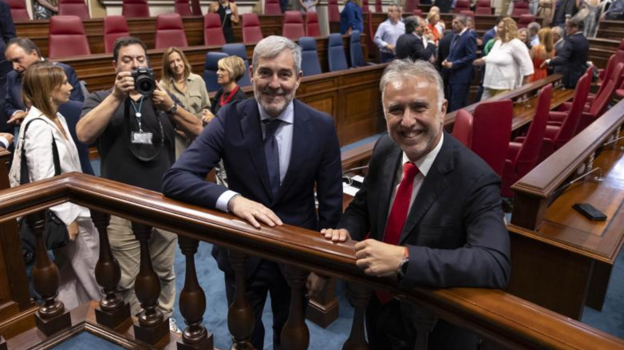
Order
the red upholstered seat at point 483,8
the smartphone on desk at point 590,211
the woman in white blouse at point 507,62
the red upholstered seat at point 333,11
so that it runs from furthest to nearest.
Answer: the red upholstered seat at point 483,8 < the red upholstered seat at point 333,11 < the woman in white blouse at point 507,62 < the smartphone on desk at point 590,211

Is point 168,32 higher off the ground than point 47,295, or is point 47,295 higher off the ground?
point 168,32

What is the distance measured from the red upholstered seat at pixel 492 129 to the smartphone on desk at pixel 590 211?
1.84 ft

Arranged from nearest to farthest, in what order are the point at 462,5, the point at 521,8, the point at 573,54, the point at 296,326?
the point at 296,326, the point at 573,54, the point at 521,8, the point at 462,5

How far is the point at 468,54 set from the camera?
5.42m

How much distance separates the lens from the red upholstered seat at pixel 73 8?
6.25 metres

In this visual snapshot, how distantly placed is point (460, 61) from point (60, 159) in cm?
451

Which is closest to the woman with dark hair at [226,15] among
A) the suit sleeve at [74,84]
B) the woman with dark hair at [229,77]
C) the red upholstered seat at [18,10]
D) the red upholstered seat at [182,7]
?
the red upholstered seat at [182,7]

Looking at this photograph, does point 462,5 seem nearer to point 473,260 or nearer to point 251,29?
point 251,29

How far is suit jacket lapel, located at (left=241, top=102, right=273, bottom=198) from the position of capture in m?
1.33

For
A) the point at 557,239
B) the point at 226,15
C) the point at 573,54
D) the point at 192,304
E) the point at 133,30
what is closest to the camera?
the point at 192,304

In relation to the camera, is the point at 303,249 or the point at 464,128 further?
the point at 464,128

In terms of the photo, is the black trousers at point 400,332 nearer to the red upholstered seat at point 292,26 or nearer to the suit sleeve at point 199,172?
the suit sleeve at point 199,172

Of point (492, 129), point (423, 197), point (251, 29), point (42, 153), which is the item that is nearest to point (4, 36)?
point (42, 153)

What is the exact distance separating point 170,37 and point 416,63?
5.15 metres
